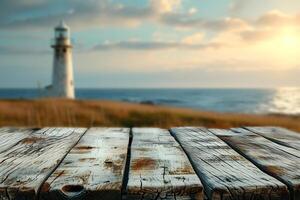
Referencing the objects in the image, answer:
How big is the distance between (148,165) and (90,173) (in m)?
0.21

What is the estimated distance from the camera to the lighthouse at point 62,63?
97.2 feet

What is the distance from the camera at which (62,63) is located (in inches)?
1173

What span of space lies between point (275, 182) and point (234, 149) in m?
0.56

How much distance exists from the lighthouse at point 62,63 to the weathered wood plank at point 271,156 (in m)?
28.5

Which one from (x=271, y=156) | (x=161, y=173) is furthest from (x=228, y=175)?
(x=271, y=156)

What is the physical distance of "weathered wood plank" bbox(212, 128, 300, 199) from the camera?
1.20m

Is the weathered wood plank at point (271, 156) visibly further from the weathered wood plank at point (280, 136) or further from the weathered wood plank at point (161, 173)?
the weathered wood plank at point (161, 173)

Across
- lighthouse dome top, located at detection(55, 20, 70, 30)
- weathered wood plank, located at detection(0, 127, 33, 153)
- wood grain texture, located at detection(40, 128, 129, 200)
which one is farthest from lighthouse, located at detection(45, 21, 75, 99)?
wood grain texture, located at detection(40, 128, 129, 200)

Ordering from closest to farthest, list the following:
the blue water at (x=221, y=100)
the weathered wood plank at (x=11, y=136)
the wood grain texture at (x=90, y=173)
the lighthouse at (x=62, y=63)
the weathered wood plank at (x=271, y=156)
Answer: the wood grain texture at (x=90, y=173) → the weathered wood plank at (x=271, y=156) → the weathered wood plank at (x=11, y=136) → the lighthouse at (x=62, y=63) → the blue water at (x=221, y=100)

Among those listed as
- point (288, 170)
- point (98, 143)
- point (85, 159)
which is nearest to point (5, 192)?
point (85, 159)

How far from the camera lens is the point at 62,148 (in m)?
1.68

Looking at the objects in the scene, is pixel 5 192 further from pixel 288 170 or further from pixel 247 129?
pixel 247 129

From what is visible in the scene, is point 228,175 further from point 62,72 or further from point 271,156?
point 62,72

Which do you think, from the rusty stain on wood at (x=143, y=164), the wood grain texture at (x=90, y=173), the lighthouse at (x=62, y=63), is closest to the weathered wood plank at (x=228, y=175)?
the rusty stain on wood at (x=143, y=164)
